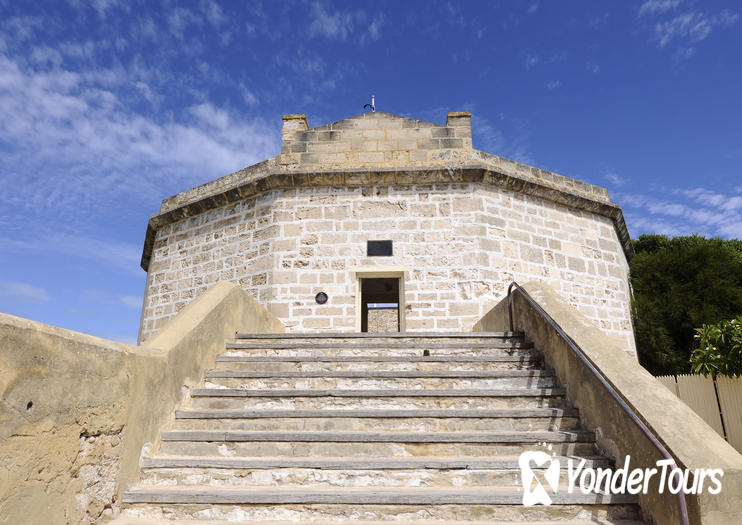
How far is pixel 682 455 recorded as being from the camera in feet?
7.62

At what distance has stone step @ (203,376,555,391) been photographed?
12.6ft

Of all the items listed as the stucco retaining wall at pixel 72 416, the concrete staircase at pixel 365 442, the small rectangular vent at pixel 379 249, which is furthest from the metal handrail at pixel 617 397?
the small rectangular vent at pixel 379 249

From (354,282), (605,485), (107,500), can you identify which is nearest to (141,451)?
(107,500)

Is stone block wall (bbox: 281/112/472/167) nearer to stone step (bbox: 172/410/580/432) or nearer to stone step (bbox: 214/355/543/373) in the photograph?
stone step (bbox: 214/355/543/373)

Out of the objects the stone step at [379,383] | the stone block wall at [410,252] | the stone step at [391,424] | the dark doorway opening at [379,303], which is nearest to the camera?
the stone step at [391,424]

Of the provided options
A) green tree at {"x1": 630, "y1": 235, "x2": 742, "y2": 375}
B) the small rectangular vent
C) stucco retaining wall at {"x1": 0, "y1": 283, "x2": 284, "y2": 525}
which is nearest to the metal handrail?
stucco retaining wall at {"x1": 0, "y1": 283, "x2": 284, "y2": 525}

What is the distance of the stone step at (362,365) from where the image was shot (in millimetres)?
4184

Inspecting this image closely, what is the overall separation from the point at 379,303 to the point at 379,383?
31.4ft

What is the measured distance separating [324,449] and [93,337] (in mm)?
1612

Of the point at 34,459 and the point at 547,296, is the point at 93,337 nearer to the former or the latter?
the point at 34,459

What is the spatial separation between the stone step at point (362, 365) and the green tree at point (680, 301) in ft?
20.5

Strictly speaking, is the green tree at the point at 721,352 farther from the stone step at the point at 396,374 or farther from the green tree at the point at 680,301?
the stone step at the point at 396,374

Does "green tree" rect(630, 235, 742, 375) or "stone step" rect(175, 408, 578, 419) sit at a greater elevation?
"green tree" rect(630, 235, 742, 375)

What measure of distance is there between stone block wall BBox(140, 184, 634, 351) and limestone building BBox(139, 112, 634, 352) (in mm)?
19
